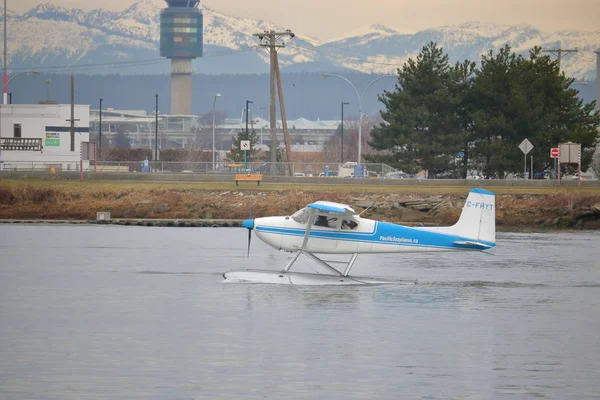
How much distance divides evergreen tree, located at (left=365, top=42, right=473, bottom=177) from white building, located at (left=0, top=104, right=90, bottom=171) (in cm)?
3752

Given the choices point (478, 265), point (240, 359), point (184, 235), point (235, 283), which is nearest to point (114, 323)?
point (240, 359)

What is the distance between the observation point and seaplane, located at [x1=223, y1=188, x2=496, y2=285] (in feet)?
91.8

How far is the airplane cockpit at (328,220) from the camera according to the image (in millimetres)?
28016

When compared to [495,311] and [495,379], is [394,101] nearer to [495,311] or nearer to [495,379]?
[495,311]

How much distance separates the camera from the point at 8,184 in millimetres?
63875

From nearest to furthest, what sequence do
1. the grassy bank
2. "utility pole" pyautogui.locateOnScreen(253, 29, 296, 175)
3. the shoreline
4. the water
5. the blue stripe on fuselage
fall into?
the water, the blue stripe on fuselage, the shoreline, the grassy bank, "utility pole" pyautogui.locateOnScreen(253, 29, 296, 175)

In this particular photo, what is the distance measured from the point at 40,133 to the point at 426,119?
48833mm

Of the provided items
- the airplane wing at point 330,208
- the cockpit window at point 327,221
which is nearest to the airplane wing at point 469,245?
the airplane wing at point 330,208

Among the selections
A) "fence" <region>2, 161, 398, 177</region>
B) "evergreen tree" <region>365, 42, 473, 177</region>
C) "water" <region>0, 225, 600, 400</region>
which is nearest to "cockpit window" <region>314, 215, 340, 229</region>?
"water" <region>0, 225, 600, 400</region>

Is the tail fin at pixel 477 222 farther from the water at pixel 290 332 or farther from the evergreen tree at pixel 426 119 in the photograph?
the evergreen tree at pixel 426 119

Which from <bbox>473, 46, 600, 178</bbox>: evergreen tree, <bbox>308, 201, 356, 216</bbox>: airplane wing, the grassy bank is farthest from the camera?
<bbox>473, 46, 600, 178</bbox>: evergreen tree

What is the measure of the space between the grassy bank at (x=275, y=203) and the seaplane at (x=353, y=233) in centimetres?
2593

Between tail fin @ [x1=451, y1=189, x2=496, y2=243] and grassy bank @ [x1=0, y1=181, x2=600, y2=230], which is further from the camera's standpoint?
grassy bank @ [x1=0, y1=181, x2=600, y2=230]

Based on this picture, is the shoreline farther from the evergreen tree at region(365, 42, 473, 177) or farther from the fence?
the evergreen tree at region(365, 42, 473, 177)
